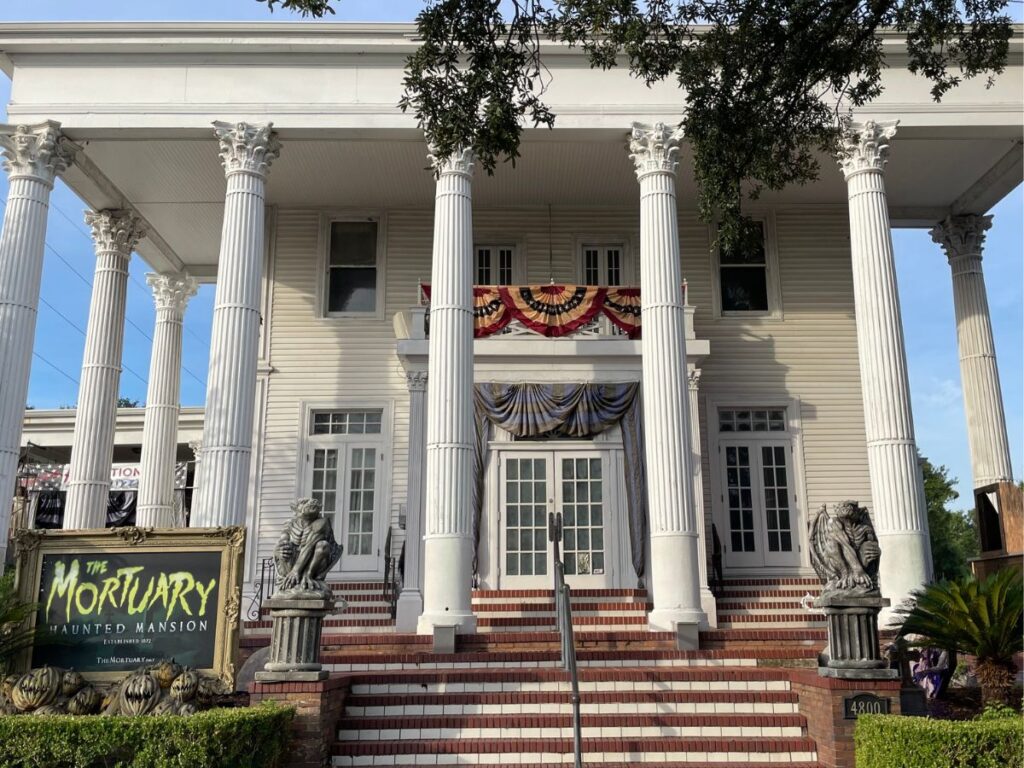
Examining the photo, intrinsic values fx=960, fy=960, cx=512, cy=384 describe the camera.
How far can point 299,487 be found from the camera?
60.1 feet

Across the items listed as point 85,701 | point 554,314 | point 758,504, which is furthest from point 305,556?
point 758,504

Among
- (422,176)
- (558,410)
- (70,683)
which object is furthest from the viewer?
(422,176)

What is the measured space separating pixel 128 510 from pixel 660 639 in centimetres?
2059

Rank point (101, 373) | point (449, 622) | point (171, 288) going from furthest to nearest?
point (171, 288) < point (101, 373) < point (449, 622)

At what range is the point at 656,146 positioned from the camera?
51.4ft

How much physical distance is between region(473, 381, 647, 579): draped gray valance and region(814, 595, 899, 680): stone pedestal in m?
7.52

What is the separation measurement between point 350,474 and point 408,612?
4084 mm

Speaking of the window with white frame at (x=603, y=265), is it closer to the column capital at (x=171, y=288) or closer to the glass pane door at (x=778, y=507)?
the glass pane door at (x=778, y=507)

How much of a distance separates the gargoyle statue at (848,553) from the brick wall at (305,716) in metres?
5.19

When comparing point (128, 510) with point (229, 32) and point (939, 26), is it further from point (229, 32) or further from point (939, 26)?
point (939, 26)

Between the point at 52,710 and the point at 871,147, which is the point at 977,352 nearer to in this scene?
the point at 871,147

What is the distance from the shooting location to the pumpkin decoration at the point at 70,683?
9.45 m

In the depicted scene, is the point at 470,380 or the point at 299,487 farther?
the point at 299,487

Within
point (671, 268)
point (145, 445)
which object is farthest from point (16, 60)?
point (671, 268)
